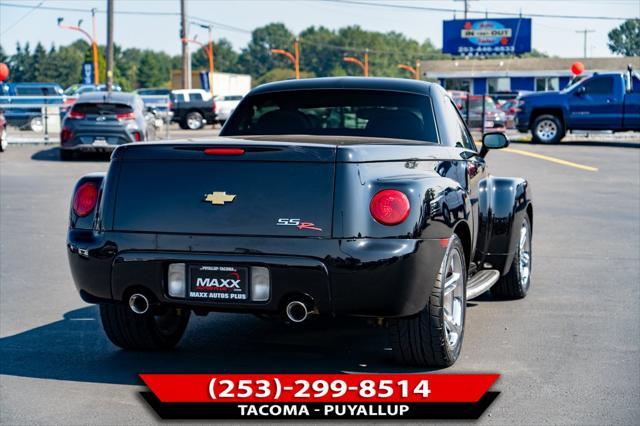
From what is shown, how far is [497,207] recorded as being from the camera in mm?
7387

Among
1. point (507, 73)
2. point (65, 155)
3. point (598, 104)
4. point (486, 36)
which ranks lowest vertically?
point (65, 155)

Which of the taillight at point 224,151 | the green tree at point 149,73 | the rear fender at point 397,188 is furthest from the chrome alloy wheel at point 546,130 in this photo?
the green tree at point 149,73

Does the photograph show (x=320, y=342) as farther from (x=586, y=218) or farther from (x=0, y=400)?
(x=586, y=218)

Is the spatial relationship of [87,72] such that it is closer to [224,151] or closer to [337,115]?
[337,115]

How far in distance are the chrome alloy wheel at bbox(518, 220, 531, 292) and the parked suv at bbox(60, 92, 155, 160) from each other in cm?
1594

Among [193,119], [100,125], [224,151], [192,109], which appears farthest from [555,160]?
[193,119]

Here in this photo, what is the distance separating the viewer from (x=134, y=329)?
6.20 m

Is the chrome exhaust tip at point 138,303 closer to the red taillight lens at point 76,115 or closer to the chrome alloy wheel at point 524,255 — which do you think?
the chrome alloy wheel at point 524,255

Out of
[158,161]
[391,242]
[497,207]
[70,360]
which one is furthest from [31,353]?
[497,207]

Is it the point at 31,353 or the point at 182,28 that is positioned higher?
the point at 182,28

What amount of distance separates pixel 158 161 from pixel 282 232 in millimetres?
803

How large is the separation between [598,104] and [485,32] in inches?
2372

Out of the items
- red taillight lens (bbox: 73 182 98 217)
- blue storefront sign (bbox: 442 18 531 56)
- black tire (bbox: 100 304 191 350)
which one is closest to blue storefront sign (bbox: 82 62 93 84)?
blue storefront sign (bbox: 442 18 531 56)

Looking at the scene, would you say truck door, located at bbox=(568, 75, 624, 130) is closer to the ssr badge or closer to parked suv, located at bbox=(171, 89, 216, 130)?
parked suv, located at bbox=(171, 89, 216, 130)
